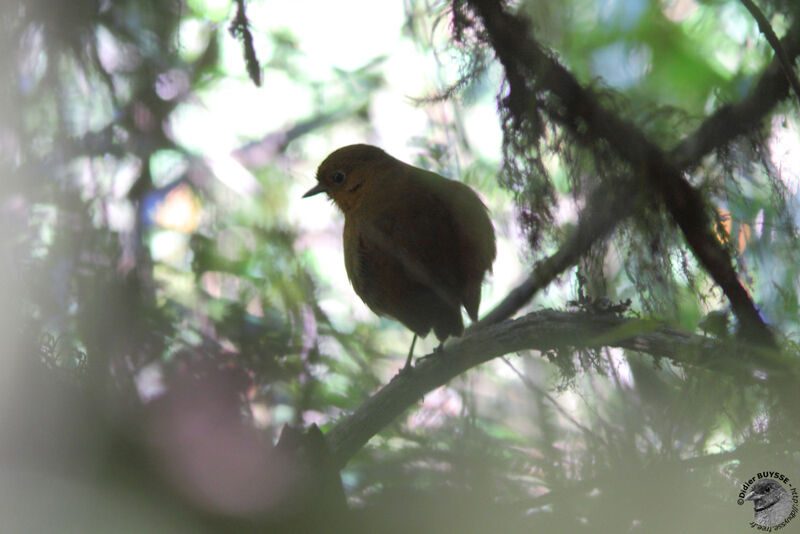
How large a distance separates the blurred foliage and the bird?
6cm

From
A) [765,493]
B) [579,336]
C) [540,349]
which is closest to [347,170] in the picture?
[540,349]

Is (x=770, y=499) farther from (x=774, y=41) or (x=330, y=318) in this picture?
(x=330, y=318)

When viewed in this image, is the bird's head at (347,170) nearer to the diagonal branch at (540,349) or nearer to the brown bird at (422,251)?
the brown bird at (422,251)

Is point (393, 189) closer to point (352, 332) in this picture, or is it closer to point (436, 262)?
point (436, 262)

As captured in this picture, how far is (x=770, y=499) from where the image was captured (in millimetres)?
2131

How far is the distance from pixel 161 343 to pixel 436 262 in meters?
1.10

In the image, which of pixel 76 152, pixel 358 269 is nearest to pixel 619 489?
pixel 358 269

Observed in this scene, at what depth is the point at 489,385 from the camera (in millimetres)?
3094

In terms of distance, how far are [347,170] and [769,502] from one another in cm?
228

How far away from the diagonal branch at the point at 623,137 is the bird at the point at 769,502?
438mm

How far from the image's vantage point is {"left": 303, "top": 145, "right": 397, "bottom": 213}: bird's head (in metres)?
3.49

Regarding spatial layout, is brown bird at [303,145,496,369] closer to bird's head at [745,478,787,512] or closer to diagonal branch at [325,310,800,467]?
diagonal branch at [325,310,800,467]

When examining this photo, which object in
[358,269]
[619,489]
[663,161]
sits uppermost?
[358,269]

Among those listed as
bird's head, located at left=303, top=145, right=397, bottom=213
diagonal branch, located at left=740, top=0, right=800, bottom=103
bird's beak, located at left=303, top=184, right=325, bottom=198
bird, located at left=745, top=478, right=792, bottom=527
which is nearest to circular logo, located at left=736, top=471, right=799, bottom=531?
bird, located at left=745, top=478, right=792, bottom=527
